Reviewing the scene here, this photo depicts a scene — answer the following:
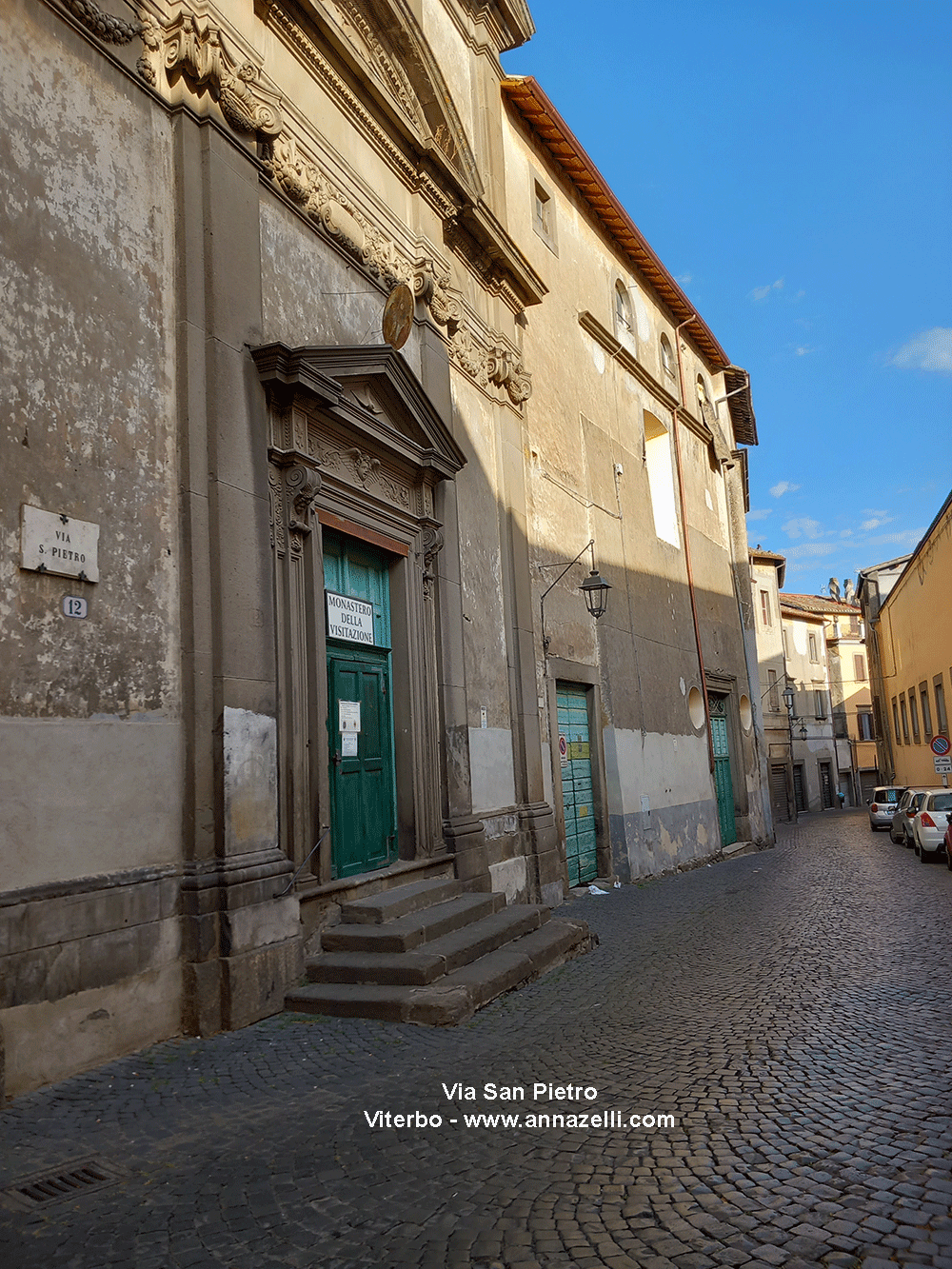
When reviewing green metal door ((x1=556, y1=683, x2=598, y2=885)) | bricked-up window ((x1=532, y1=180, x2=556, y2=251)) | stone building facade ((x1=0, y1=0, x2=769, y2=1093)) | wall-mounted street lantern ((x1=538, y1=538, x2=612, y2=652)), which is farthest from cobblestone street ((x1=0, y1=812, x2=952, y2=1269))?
bricked-up window ((x1=532, y1=180, x2=556, y2=251))

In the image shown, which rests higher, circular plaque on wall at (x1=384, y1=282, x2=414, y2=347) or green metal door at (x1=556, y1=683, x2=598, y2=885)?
circular plaque on wall at (x1=384, y1=282, x2=414, y2=347)

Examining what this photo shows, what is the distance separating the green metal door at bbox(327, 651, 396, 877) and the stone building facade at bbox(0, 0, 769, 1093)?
39 millimetres

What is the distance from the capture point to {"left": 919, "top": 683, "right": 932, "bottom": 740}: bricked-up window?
2973 centimetres

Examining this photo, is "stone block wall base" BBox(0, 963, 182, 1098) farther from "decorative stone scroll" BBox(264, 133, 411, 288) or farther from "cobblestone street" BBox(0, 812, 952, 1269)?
"decorative stone scroll" BBox(264, 133, 411, 288)

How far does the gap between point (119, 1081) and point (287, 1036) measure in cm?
102

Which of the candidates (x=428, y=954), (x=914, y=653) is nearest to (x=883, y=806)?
(x=914, y=653)

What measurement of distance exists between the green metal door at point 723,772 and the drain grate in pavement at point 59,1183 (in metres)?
17.0

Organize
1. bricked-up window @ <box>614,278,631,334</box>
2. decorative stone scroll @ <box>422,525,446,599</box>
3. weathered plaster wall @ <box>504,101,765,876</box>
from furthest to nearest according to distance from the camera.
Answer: bricked-up window @ <box>614,278,631,334</box>
weathered plaster wall @ <box>504,101,765,876</box>
decorative stone scroll @ <box>422,525,446,599</box>

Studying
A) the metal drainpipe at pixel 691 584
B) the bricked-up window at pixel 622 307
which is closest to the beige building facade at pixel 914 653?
the metal drainpipe at pixel 691 584

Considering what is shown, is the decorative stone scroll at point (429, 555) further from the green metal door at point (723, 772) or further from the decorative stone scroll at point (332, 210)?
the green metal door at point (723, 772)

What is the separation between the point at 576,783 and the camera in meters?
13.0

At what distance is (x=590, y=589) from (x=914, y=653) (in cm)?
2306

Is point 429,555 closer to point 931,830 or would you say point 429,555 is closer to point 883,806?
point 931,830

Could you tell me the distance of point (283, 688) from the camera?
21.7 feet
